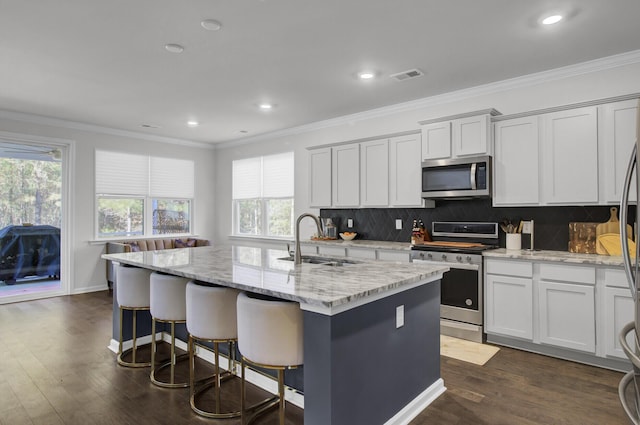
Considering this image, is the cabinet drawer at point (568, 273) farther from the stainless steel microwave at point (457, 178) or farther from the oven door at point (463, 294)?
the stainless steel microwave at point (457, 178)

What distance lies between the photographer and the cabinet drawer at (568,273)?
3.03 m

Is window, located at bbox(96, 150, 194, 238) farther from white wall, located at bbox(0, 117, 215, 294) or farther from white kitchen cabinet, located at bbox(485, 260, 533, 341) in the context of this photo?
white kitchen cabinet, located at bbox(485, 260, 533, 341)

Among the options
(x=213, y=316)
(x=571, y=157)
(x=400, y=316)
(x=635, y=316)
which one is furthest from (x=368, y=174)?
(x=635, y=316)

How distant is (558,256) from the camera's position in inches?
129

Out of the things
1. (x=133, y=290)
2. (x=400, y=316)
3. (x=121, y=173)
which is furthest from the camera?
(x=121, y=173)

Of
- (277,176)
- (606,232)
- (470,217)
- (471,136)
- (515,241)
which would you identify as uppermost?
(471,136)

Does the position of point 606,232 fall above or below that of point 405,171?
below

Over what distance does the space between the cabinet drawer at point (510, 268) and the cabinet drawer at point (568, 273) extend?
11 centimetres

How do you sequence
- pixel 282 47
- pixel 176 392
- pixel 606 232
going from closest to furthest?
pixel 176 392, pixel 282 47, pixel 606 232

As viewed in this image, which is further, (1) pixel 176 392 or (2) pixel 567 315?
(2) pixel 567 315

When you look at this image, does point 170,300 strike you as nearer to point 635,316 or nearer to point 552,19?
point 635,316

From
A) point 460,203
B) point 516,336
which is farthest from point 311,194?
point 516,336

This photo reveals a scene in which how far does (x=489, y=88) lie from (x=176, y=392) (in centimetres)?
418

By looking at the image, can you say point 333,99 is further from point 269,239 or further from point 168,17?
point 269,239
